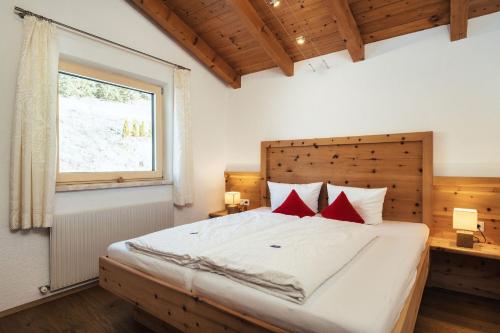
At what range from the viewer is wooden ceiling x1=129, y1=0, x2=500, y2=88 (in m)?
2.54

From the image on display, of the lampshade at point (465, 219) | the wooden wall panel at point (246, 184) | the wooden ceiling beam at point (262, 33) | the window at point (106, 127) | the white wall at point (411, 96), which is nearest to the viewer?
the lampshade at point (465, 219)

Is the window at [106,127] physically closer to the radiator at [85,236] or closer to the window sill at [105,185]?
the window sill at [105,185]

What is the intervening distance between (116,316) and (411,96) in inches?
128

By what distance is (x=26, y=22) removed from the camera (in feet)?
7.07

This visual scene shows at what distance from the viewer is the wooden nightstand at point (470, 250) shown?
210 centimetres

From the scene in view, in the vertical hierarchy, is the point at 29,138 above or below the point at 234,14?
below

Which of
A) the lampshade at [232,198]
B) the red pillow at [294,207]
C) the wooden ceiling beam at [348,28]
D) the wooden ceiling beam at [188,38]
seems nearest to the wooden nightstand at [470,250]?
the red pillow at [294,207]

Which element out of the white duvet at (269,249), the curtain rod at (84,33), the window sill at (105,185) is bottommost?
the white duvet at (269,249)

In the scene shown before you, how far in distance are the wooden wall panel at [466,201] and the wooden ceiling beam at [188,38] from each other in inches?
111

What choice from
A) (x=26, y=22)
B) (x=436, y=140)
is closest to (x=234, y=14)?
(x=26, y=22)

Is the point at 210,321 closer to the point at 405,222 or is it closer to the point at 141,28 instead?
the point at 405,222

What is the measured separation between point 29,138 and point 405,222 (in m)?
3.35

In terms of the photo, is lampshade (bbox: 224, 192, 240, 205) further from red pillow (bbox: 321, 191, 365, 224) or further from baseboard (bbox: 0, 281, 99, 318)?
baseboard (bbox: 0, 281, 99, 318)

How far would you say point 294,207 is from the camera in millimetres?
2932
